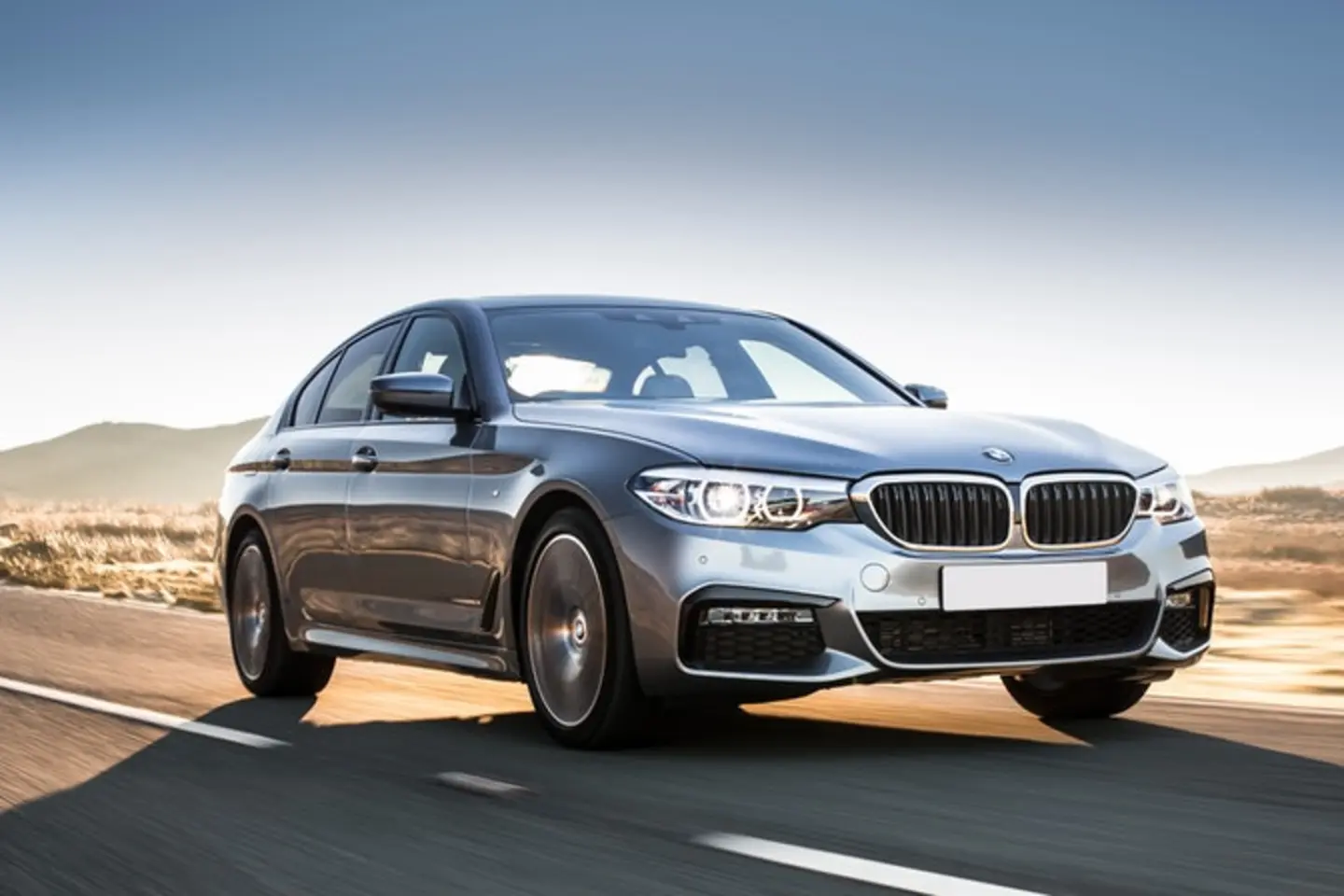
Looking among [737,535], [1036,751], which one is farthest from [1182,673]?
[737,535]

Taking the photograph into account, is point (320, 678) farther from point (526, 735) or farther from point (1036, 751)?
point (1036, 751)

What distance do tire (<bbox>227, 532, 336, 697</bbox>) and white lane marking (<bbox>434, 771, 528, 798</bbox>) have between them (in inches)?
125

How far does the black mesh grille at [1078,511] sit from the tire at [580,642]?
4.51 ft

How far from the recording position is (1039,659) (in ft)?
24.1

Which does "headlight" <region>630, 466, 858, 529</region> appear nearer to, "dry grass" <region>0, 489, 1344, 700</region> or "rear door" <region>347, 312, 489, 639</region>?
"rear door" <region>347, 312, 489, 639</region>

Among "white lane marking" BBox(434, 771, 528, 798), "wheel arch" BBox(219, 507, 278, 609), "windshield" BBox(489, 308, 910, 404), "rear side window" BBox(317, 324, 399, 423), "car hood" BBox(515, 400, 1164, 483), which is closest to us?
"white lane marking" BBox(434, 771, 528, 798)

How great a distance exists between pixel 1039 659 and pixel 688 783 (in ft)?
4.15

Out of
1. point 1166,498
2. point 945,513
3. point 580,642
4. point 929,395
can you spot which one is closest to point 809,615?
point 945,513

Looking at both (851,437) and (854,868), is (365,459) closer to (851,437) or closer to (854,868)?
(851,437)

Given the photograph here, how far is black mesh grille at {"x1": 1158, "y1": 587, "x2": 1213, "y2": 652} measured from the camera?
7750mm

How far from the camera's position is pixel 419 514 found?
28.9 ft

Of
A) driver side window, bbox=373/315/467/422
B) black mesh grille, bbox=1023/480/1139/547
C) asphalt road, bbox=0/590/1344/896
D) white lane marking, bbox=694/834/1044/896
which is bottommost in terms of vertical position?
asphalt road, bbox=0/590/1344/896

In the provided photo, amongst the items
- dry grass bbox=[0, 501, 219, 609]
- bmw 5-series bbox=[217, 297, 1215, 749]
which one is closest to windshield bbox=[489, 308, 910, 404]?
bmw 5-series bbox=[217, 297, 1215, 749]

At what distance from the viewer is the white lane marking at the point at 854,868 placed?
5059 mm
